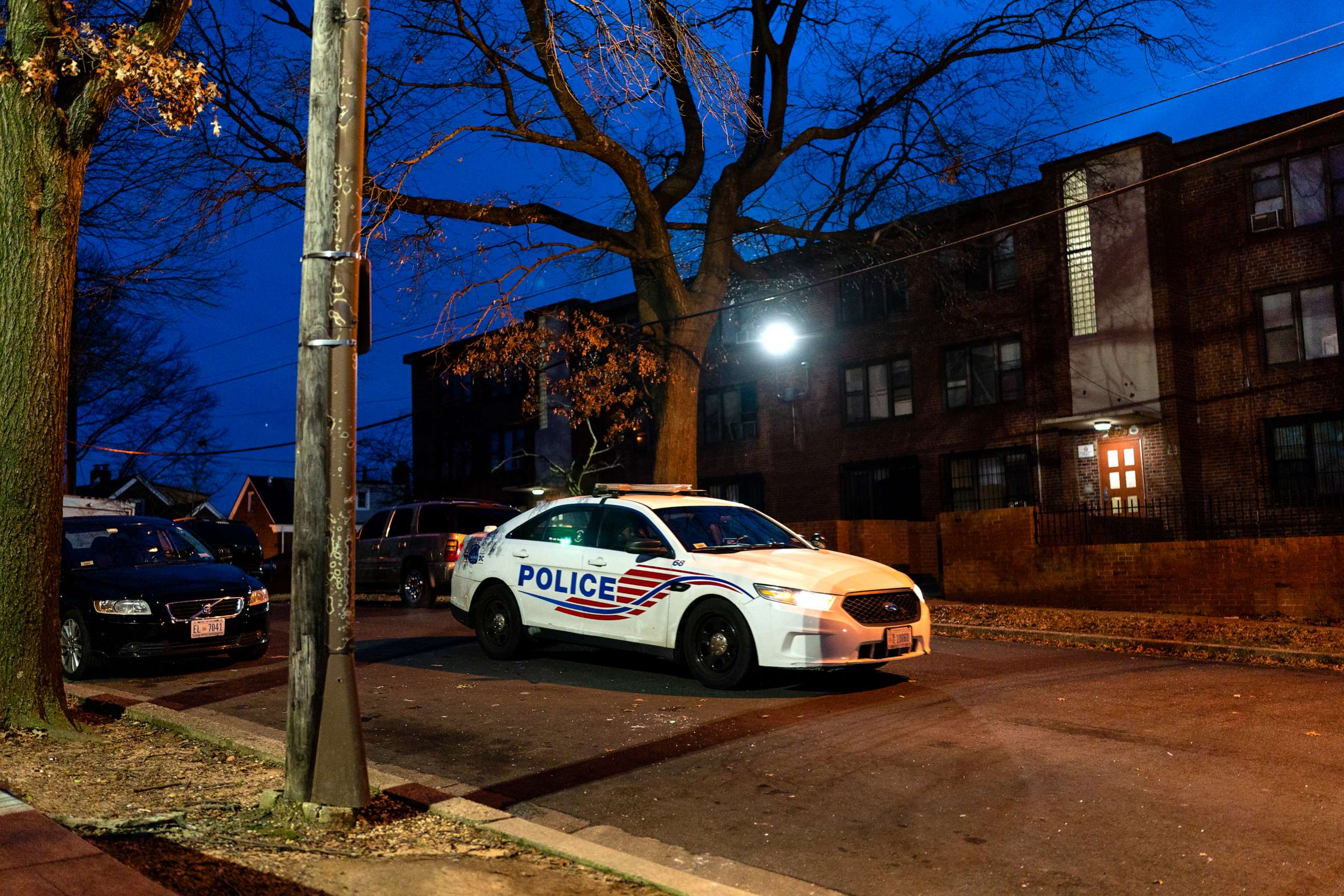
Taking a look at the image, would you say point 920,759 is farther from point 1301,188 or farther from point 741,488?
point 741,488

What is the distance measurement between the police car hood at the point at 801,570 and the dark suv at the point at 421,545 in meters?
8.83

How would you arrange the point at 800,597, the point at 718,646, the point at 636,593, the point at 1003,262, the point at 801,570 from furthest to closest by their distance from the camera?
1. the point at 1003,262
2. the point at 636,593
3. the point at 718,646
4. the point at 801,570
5. the point at 800,597

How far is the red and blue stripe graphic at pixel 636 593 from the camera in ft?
32.4

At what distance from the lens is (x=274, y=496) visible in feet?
250

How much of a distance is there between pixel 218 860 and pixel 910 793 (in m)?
3.60

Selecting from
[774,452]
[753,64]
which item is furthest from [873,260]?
[774,452]

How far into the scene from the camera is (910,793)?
642 cm

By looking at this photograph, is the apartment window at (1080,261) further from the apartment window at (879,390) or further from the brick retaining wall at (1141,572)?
the brick retaining wall at (1141,572)

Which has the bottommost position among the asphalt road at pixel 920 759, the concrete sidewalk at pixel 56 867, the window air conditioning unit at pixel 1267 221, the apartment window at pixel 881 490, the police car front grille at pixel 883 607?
the asphalt road at pixel 920 759

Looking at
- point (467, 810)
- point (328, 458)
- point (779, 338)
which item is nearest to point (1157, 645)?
point (467, 810)

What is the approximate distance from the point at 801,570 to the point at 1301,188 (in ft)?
62.9

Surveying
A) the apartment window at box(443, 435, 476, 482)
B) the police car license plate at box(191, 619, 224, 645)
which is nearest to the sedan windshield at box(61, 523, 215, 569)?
the police car license plate at box(191, 619, 224, 645)

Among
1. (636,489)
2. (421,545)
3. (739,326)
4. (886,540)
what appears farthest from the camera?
(739,326)

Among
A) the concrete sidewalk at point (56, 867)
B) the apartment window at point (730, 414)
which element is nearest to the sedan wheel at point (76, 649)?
the concrete sidewalk at point (56, 867)
